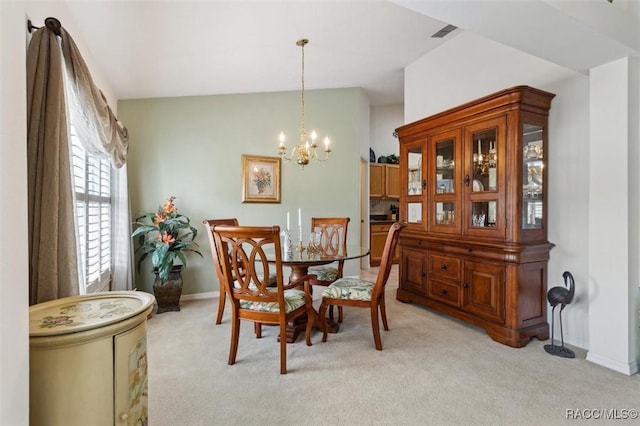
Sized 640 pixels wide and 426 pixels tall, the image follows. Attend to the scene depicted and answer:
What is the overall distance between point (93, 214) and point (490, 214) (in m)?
3.66

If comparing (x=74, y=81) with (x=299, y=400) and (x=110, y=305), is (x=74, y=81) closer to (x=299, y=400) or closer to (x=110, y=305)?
(x=110, y=305)

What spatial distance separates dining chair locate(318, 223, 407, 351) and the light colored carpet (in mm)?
249

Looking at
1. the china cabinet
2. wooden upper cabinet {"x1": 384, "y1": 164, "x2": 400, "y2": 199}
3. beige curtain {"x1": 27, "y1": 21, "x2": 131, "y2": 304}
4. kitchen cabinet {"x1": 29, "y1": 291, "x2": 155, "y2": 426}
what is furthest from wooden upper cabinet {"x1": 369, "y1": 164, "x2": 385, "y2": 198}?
kitchen cabinet {"x1": 29, "y1": 291, "x2": 155, "y2": 426}

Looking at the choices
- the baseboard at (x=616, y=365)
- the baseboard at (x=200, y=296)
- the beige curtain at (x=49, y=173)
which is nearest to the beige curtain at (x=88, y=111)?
the beige curtain at (x=49, y=173)

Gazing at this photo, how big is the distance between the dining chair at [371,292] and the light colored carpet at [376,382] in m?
0.25

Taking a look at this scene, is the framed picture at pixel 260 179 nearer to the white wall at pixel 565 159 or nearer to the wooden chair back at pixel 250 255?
the wooden chair back at pixel 250 255

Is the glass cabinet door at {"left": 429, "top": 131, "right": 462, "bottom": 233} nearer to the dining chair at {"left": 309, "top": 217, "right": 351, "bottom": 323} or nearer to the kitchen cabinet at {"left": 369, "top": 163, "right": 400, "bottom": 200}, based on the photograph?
the dining chair at {"left": 309, "top": 217, "right": 351, "bottom": 323}

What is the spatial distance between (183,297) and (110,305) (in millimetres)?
2934

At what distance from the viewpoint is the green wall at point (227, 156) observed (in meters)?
3.91

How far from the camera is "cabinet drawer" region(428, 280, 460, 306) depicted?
3.08 meters

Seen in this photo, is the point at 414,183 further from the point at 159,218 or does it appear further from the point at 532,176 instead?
the point at 159,218

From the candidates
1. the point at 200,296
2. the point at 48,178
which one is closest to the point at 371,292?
the point at 48,178

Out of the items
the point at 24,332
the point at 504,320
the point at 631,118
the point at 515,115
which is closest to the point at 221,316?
the point at 24,332

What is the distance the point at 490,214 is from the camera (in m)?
2.83
